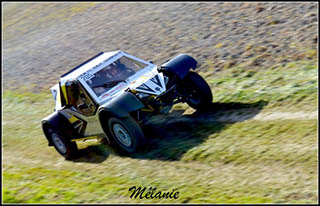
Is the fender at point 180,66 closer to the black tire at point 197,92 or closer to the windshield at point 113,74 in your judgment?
the black tire at point 197,92

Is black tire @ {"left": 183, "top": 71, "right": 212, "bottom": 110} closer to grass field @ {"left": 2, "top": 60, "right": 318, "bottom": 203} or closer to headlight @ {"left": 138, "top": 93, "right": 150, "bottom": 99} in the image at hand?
grass field @ {"left": 2, "top": 60, "right": 318, "bottom": 203}

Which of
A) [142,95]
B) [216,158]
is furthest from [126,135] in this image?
[216,158]

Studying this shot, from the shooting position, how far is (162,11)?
716 inches

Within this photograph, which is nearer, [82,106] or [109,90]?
[82,106]

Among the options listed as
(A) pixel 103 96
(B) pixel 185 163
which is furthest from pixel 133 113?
(B) pixel 185 163

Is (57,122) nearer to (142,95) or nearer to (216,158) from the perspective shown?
(142,95)

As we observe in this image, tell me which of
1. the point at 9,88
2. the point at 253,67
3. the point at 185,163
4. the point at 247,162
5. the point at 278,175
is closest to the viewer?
the point at 278,175

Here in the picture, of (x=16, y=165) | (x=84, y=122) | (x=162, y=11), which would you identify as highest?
(x=162, y=11)

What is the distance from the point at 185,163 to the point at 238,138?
1.05m

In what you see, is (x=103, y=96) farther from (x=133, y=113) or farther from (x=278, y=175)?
(x=278, y=175)

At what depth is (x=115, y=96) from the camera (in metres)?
9.06

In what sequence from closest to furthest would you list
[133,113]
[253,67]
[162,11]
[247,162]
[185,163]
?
[247,162] < [185,163] < [133,113] < [253,67] < [162,11]

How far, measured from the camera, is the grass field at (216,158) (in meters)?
6.81

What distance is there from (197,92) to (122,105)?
2016 mm
